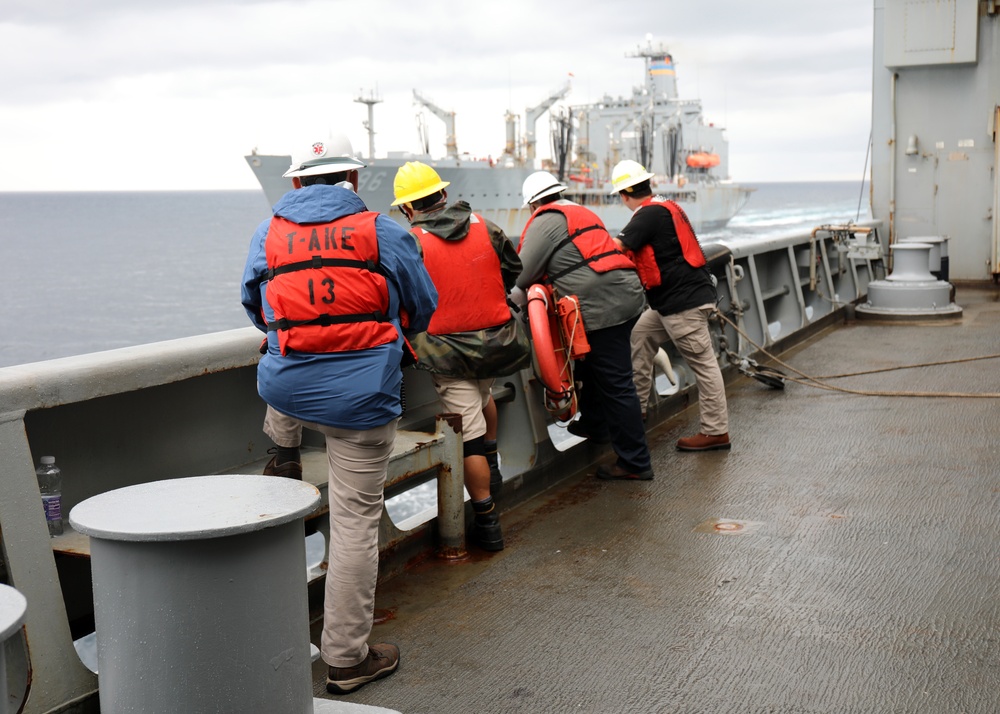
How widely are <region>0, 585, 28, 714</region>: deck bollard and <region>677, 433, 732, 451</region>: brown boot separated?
543 cm

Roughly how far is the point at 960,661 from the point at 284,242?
282 centimetres

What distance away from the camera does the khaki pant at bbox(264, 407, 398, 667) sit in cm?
375

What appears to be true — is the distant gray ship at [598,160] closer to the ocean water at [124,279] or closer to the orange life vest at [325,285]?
the ocean water at [124,279]

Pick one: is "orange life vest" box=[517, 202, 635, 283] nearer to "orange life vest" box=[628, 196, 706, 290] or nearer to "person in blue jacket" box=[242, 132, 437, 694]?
"orange life vest" box=[628, 196, 706, 290]

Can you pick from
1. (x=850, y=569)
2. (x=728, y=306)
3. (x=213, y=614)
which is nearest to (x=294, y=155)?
(x=213, y=614)

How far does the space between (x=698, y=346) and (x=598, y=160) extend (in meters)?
102

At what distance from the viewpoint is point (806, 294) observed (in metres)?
13.5

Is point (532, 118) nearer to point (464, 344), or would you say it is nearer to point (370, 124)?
point (370, 124)

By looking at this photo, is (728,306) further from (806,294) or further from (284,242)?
(284,242)

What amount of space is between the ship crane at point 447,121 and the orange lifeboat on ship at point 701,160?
29.8 meters

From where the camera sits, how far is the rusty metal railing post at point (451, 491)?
16.4 ft

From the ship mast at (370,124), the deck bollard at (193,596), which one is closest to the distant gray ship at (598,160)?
the ship mast at (370,124)

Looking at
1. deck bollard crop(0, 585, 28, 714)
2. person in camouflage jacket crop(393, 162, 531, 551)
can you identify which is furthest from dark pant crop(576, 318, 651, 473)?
deck bollard crop(0, 585, 28, 714)

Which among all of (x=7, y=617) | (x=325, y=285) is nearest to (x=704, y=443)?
(x=325, y=285)
